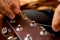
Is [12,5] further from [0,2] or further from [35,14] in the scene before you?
[35,14]

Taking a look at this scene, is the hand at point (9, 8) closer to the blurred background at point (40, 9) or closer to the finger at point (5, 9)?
the finger at point (5, 9)

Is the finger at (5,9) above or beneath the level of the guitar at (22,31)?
above

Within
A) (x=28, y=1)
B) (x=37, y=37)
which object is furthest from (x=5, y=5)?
(x=28, y=1)

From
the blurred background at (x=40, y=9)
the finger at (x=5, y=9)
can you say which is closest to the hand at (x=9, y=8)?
the finger at (x=5, y=9)

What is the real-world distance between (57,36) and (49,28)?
0.06 m

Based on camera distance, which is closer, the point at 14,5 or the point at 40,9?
the point at 14,5

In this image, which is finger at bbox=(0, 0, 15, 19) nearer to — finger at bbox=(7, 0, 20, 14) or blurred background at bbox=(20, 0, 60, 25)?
finger at bbox=(7, 0, 20, 14)

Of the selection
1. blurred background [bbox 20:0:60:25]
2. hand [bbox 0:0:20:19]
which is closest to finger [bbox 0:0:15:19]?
hand [bbox 0:0:20:19]

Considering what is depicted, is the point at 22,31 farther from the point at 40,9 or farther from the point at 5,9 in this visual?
the point at 40,9

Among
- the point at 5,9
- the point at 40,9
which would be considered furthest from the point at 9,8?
the point at 40,9

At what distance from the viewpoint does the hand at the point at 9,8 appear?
0.63m

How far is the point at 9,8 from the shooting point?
0.64 metres

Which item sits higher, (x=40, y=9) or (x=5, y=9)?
(x=5, y=9)

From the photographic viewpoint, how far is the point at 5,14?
656mm
